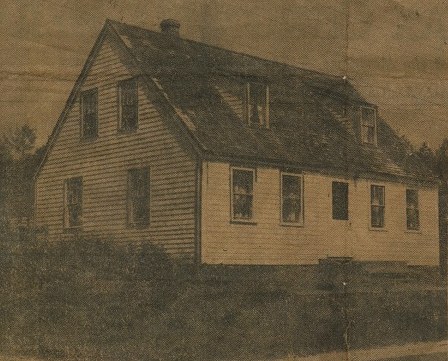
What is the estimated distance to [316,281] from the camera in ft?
17.4

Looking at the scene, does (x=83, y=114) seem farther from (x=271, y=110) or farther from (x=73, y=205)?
(x=271, y=110)

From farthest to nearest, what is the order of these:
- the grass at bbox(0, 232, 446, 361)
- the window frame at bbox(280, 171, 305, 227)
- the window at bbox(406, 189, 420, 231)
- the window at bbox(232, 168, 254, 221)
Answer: the window at bbox(406, 189, 420, 231), the window frame at bbox(280, 171, 305, 227), the window at bbox(232, 168, 254, 221), the grass at bbox(0, 232, 446, 361)

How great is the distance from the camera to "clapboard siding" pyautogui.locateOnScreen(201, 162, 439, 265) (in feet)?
A: 17.2

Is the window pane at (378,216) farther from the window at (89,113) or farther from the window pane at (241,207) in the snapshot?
the window at (89,113)

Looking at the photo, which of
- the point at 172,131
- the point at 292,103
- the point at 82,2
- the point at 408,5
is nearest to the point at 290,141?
the point at 292,103

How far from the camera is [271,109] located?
536cm

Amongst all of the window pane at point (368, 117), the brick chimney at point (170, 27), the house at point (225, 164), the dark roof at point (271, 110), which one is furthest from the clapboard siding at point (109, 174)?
the window pane at point (368, 117)

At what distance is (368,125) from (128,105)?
1864 millimetres

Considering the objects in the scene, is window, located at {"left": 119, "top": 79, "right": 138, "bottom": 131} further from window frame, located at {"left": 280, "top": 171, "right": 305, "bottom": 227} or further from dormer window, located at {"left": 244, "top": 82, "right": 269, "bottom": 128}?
window frame, located at {"left": 280, "top": 171, "right": 305, "bottom": 227}

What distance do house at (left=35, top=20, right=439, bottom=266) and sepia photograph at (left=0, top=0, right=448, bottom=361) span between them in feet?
0.05

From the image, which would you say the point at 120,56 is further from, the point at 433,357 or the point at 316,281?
the point at 433,357

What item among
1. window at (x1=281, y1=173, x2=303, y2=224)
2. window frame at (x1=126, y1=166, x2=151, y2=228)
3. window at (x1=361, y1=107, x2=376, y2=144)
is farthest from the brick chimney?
window at (x1=361, y1=107, x2=376, y2=144)

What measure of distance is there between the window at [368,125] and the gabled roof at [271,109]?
0.06 meters

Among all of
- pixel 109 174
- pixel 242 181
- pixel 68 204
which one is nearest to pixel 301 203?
pixel 242 181
